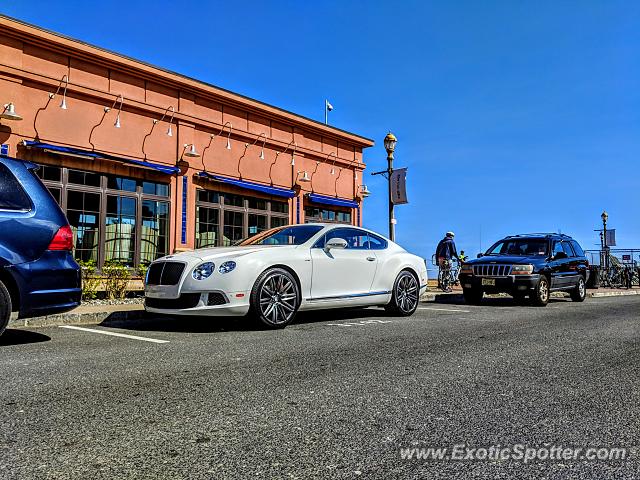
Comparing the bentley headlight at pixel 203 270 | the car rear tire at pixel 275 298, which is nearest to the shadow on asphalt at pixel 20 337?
the bentley headlight at pixel 203 270

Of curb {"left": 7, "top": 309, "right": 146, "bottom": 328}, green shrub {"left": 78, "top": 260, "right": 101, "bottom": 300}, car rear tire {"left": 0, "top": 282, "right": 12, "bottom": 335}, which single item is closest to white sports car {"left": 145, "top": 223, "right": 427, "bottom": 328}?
curb {"left": 7, "top": 309, "right": 146, "bottom": 328}

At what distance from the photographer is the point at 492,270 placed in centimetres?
1183

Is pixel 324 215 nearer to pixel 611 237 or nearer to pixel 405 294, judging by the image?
pixel 405 294

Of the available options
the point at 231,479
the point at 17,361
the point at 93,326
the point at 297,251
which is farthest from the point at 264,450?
the point at 93,326

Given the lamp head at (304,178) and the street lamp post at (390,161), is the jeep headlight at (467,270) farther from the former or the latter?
the lamp head at (304,178)

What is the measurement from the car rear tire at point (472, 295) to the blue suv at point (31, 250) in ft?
29.1

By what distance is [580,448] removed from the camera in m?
2.50

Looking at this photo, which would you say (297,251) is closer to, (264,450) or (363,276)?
(363,276)

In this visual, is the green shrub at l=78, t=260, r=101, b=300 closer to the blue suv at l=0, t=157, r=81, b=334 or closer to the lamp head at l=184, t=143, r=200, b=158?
the blue suv at l=0, t=157, r=81, b=334

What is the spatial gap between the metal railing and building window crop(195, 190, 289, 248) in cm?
1470

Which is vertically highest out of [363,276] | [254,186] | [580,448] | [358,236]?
[254,186]

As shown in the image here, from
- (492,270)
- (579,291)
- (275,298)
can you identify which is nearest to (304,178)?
(492,270)

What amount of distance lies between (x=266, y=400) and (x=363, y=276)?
16.0ft

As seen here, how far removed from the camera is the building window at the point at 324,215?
18250 millimetres
